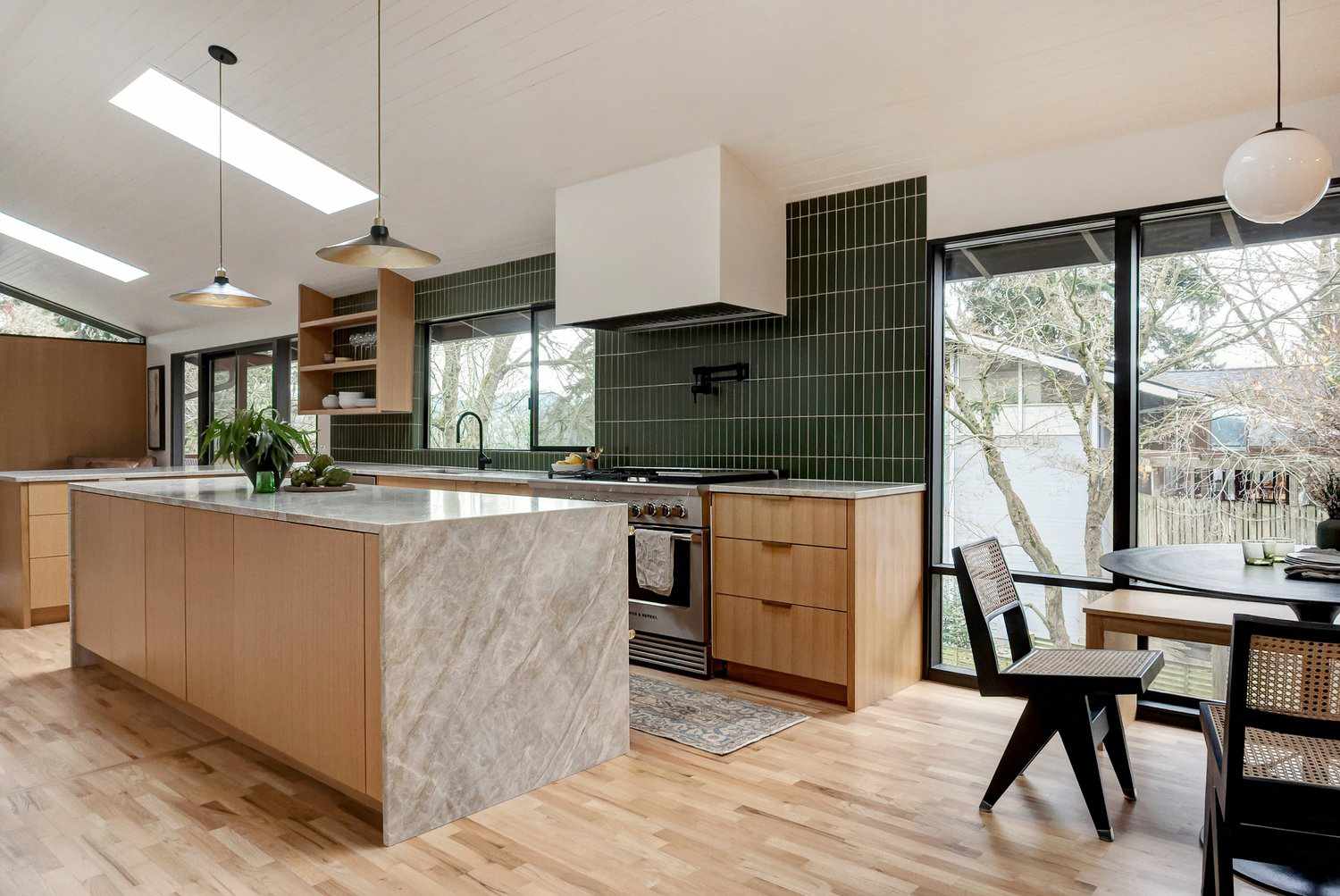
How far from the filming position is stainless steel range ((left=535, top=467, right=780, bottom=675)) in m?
3.66

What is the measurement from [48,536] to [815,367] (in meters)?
4.28

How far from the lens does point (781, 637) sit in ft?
11.3

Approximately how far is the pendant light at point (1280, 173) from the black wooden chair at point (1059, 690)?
1149mm

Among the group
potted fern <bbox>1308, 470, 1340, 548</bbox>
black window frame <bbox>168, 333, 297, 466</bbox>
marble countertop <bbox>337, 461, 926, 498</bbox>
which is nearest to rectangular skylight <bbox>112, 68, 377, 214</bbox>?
marble countertop <bbox>337, 461, 926, 498</bbox>

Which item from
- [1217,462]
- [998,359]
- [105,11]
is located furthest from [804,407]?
[105,11]

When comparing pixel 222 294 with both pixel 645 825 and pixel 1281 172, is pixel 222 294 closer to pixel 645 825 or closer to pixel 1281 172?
pixel 645 825

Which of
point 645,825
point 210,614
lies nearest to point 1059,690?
point 645,825

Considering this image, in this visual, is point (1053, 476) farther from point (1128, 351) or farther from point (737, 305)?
point (737, 305)

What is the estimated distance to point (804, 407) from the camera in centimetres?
401

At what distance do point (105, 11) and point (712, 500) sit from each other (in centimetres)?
355

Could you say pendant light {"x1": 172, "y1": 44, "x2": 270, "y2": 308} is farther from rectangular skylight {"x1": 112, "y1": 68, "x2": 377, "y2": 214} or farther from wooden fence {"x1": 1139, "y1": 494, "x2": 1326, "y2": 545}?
wooden fence {"x1": 1139, "y1": 494, "x2": 1326, "y2": 545}

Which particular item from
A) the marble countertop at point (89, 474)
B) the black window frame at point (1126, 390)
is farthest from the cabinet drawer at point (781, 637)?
the marble countertop at point (89, 474)

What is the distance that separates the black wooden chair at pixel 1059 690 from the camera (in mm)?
2219

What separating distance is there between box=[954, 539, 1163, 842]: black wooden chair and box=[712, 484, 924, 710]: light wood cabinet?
75 centimetres
